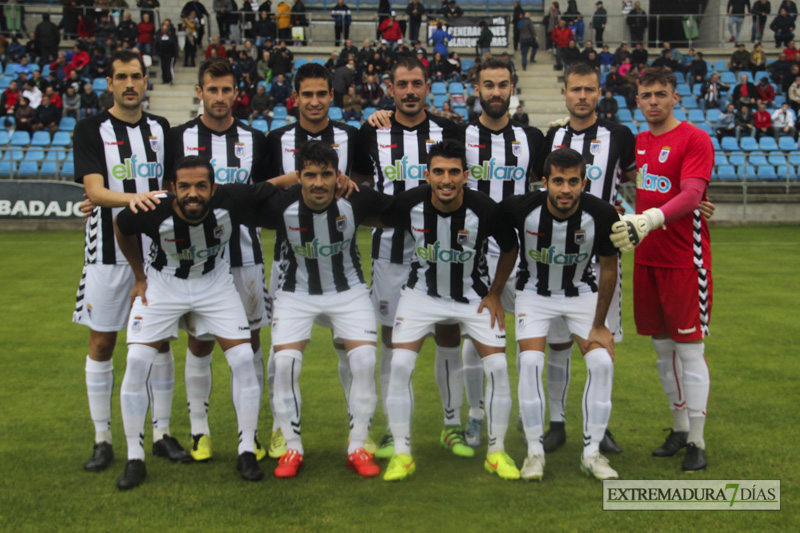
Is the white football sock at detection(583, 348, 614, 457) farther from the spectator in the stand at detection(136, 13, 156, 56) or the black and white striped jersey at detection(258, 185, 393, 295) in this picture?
the spectator in the stand at detection(136, 13, 156, 56)

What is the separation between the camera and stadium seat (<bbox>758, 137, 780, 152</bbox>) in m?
19.2

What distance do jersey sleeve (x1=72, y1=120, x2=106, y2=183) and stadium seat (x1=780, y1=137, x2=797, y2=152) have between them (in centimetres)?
1850

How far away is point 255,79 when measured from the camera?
20812 millimetres

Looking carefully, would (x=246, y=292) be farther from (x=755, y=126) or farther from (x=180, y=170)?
(x=755, y=126)

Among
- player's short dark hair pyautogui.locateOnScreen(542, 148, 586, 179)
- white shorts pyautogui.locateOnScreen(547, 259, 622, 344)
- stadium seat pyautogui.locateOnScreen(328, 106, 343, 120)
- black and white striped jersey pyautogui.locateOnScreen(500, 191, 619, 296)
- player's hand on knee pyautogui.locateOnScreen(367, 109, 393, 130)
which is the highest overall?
stadium seat pyautogui.locateOnScreen(328, 106, 343, 120)

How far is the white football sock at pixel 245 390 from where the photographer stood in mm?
4410

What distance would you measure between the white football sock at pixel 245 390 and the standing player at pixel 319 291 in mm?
136

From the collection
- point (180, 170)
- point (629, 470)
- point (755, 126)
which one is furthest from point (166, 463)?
point (755, 126)

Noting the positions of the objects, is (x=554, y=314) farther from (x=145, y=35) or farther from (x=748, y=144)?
(x=145, y=35)

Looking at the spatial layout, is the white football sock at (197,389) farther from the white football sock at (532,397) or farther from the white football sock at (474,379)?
the white football sock at (532,397)

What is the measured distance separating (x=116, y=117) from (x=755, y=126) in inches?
733

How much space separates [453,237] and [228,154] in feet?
4.97

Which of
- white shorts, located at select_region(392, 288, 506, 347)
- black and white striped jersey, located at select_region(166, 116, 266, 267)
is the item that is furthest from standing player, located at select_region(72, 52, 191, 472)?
white shorts, located at select_region(392, 288, 506, 347)

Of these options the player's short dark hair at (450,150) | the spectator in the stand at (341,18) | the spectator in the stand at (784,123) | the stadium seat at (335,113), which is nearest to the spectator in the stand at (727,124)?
the spectator in the stand at (784,123)
